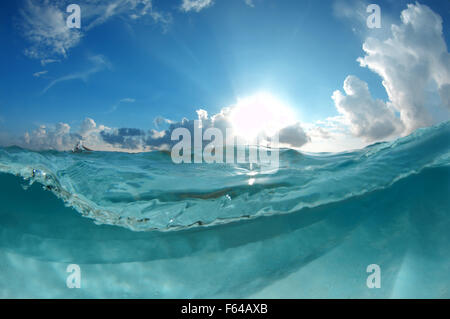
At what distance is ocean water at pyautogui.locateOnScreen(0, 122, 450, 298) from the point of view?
4758 mm

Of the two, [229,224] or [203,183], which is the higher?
[203,183]

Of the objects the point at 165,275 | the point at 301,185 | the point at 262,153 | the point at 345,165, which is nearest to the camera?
the point at 165,275

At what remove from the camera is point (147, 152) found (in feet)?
28.8

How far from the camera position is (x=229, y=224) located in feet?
22.0

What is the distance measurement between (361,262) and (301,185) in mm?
2851

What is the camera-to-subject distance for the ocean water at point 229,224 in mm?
4758

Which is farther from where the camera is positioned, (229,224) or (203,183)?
(203,183)

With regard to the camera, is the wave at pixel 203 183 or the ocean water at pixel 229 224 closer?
the ocean water at pixel 229 224

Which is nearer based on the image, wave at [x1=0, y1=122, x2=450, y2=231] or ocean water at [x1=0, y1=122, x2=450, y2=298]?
ocean water at [x1=0, y1=122, x2=450, y2=298]
